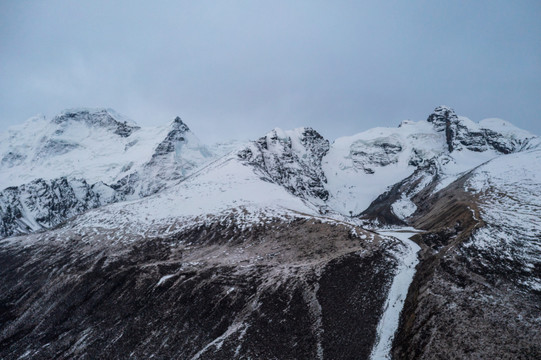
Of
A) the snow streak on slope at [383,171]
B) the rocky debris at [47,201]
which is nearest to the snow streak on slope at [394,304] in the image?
the snow streak on slope at [383,171]

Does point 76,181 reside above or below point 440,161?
below

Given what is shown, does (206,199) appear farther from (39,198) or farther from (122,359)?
(39,198)

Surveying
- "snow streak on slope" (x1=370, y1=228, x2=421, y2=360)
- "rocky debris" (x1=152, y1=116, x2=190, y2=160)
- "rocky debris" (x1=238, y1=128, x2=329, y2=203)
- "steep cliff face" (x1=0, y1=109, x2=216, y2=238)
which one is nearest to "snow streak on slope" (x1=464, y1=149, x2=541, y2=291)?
"snow streak on slope" (x1=370, y1=228, x2=421, y2=360)

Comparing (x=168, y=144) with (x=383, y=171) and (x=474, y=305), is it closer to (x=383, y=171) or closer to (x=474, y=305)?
(x=383, y=171)

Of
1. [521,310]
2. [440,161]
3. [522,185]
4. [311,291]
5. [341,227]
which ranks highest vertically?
[440,161]

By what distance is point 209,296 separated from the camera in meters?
31.0

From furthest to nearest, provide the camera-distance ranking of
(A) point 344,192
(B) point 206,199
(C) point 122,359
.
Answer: (A) point 344,192 → (B) point 206,199 → (C) point 122,359

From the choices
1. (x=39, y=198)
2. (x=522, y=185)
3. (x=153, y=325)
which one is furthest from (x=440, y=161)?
(x=39, y=198)

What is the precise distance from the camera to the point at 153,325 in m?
27.9

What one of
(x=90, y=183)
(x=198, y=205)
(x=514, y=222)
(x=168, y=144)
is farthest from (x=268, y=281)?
(x=90, y=183)

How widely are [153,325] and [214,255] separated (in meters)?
15.0

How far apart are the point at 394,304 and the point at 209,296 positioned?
21382 mm

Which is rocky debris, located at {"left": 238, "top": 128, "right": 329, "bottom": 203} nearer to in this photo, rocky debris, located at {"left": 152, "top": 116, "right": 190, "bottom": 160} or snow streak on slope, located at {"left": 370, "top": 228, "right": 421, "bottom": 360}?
rocky debris, located at {"left": 152, "top": 116, "right": 190, "bottom": 160}

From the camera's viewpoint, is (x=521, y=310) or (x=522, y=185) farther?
(x=522, y=185)
